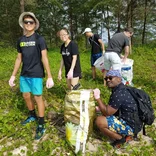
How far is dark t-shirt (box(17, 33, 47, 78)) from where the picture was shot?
3293 mm

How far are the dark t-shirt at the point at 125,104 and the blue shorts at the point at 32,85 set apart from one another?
1.20 meters

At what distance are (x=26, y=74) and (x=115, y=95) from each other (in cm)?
149

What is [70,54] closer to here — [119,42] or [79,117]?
[79,117]

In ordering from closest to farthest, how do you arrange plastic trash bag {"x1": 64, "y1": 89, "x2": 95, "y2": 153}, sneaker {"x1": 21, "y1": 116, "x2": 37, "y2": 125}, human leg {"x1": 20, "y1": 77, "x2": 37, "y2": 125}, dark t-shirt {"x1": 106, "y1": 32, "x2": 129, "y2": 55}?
plastic trash bag {"x1": 64, "y1": 89, "x2": 95, "y2": 153}, human leg {"x1": 20, "y1": 77, "x2": 37, "y2": 125}, sneaker {"x1": 21, "y1": 116, "x2": 37, "y2": 125}, dark t-shirt {"x1": 106, "y1": 32, "x2": 129, "y2": 55}

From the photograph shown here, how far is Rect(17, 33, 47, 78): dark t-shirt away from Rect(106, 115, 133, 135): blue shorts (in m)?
1.37

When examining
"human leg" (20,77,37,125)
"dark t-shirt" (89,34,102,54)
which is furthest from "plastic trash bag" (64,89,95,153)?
"dark t-shirt" (89,34,102,54)

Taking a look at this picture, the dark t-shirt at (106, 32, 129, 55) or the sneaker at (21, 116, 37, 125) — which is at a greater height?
the dark t-shirt at (106, 32, 129, 55)

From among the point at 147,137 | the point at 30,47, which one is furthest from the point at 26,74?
the point at 147,137

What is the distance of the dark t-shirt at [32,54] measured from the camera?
329cm

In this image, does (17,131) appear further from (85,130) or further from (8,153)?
(85,130)

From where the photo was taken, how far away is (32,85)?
3.44 metres

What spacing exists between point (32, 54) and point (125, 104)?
5.48ft

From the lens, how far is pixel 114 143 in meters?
3.30

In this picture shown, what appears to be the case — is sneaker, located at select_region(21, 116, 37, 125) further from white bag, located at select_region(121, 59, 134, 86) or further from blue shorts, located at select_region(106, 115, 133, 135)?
white bag, located at select_region(121, 59, 134, 86)
